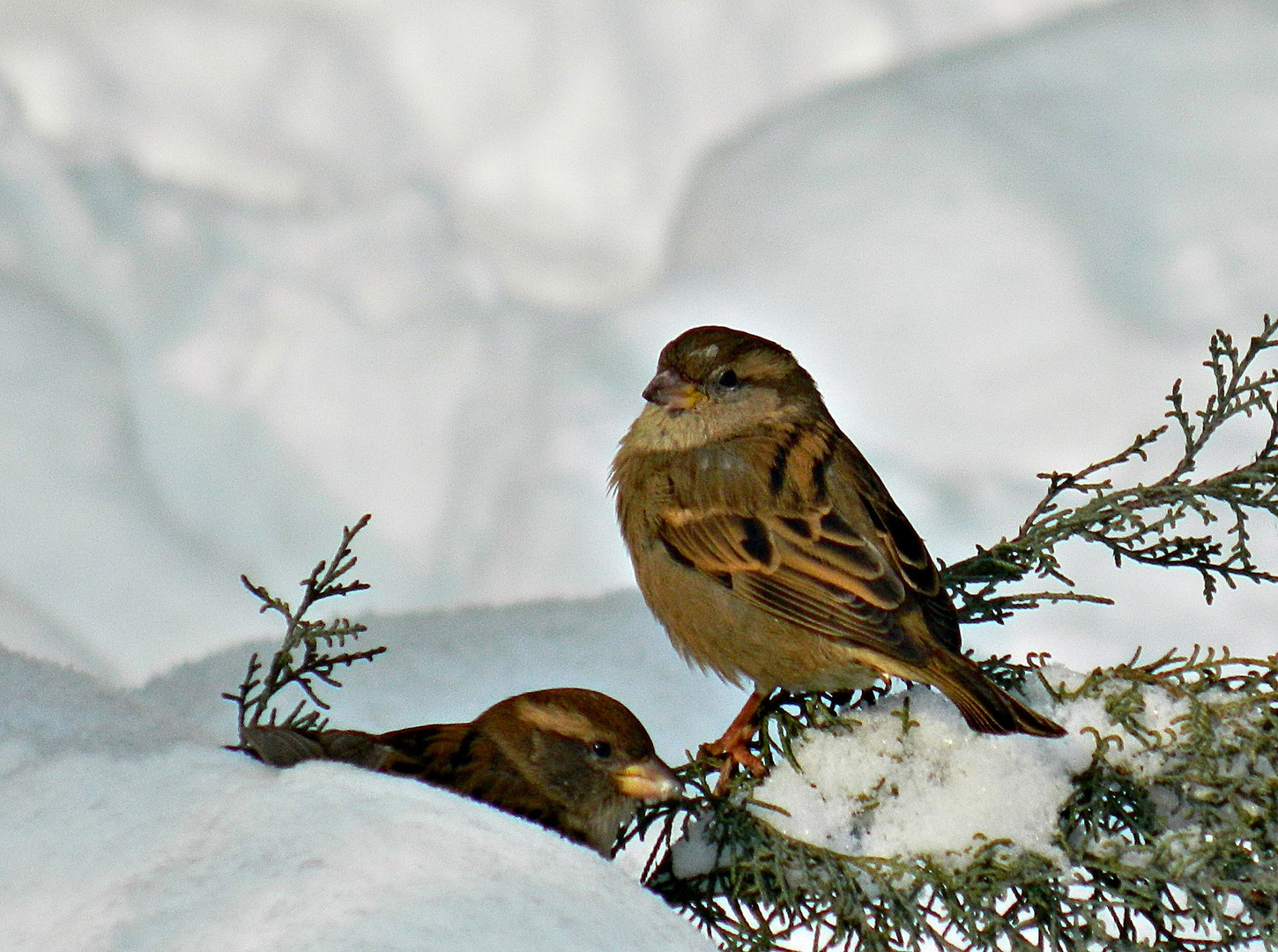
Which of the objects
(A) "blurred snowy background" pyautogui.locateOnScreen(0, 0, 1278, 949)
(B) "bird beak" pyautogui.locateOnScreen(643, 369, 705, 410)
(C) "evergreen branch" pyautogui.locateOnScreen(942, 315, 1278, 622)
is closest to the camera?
(C) "evergreen branch" pyautogui.locateOnScreen(942, 315, 1278, 622)

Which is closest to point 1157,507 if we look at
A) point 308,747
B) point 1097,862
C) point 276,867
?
point 1097,862

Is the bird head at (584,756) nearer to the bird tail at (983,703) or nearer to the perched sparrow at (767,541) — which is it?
the perched sparrow at (767,541)

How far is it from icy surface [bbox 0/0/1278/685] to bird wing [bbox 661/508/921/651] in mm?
1600

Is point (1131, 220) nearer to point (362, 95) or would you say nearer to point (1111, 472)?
point (1111, 472)

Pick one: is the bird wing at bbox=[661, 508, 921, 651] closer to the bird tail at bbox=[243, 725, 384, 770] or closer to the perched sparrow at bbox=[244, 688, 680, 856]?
the perched sparrow at bbox=[244, 688, 680, 856]

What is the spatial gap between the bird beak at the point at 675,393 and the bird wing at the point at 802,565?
20 centimetres

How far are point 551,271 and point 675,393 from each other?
3.05 metres

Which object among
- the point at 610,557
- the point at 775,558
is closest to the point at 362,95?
the point at 610,557

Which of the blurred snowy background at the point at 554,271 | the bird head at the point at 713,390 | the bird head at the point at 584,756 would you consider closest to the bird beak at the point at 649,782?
the bird head at the point at 584,756

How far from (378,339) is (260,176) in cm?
85

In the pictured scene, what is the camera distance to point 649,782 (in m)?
1.57

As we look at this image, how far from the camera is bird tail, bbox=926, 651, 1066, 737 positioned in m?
1.49

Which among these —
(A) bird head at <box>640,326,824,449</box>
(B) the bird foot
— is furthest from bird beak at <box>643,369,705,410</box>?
(B) the bird foot

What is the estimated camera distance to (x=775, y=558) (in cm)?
198
